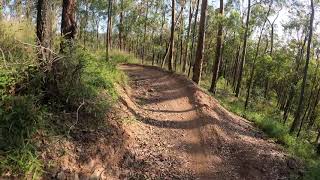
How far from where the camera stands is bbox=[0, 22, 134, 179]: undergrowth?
5105mm

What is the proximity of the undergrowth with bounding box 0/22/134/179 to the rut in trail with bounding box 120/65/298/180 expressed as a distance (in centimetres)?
152

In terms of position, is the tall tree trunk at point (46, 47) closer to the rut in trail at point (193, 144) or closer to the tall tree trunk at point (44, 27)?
the tall tree trunk at point (44, 27)

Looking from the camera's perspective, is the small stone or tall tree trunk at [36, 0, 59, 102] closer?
the small stone

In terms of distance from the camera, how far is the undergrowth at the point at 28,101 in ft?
16.8

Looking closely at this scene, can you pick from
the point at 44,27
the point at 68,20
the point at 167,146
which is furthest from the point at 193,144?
the point at 44,27

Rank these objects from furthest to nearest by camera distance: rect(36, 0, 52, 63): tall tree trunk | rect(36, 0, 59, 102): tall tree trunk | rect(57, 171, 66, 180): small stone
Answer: rect(36, 0, 52, 63): tall tree trunk
rect(36, 0, 59, 102): tall tree trunk
rect(57, 171, 66, 180): small stone

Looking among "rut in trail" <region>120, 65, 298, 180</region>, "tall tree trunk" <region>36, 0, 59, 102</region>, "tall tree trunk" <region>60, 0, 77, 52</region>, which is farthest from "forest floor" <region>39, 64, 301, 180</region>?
"tall tree trunk" <region>60, 0, 77, 52</region>

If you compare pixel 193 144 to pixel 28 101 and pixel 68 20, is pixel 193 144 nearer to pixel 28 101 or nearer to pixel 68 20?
pixel 68 20

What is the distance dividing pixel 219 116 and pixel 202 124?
1.57 meters

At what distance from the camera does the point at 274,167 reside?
906 cm

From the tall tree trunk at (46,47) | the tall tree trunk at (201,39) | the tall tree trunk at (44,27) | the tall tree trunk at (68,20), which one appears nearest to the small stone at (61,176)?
the tall tree trunk at (46,47)

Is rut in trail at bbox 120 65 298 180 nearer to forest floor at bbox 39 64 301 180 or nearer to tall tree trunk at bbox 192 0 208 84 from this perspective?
forest floor at bbox 39 64 301 180

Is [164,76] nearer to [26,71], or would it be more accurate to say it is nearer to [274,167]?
[274,167]

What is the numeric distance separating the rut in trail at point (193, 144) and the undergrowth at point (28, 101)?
1.52 metres
